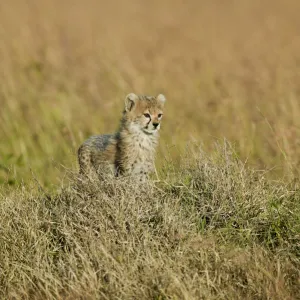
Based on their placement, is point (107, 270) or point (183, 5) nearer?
point (107, 270)

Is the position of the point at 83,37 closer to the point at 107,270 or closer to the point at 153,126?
the point at 153,126

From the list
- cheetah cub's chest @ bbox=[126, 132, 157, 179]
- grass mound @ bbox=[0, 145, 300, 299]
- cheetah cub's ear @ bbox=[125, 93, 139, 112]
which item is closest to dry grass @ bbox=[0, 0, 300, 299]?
grass mound @ bbox=[0, 145, 300, 299]

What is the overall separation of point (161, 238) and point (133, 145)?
1864 millimetres

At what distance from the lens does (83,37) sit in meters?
13.7

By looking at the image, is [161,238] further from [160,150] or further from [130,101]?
[160,150]

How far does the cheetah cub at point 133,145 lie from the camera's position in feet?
21.7

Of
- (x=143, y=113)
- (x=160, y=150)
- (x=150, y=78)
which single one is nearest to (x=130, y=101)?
(x=143, y=113)

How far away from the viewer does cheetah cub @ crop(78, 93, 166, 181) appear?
6621 millimetres

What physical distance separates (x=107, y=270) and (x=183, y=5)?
13.2 metres

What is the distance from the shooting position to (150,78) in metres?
11.3

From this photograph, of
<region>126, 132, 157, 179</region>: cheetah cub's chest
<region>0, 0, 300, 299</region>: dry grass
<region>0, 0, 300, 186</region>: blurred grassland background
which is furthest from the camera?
<region>0, 0, 300, 186</region>: blurred grassland background

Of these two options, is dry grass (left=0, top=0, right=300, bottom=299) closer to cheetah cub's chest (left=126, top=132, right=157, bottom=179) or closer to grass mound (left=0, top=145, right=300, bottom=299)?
grass mound (left=0, top=145, right=300, bottom=299)

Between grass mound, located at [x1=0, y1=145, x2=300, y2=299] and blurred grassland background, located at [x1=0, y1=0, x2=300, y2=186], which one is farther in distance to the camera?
blurred grassland background, located at [x1=0, y1=0, x2=300, y2=186]

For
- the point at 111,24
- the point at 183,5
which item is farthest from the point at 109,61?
the point at 183,5
